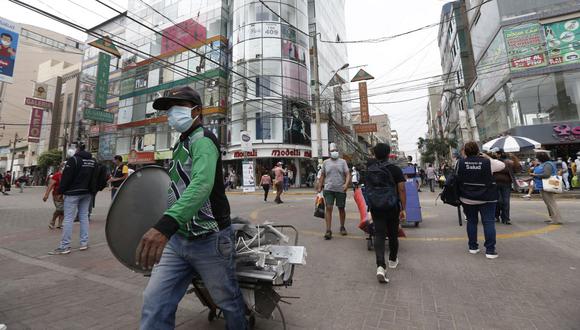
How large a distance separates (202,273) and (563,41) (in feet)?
84.5

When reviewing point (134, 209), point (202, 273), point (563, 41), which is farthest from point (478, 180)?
point (563, 41)

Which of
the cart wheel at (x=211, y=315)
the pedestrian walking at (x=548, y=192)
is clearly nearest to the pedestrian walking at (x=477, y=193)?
the pedestrian walking at (x=548, y=192)

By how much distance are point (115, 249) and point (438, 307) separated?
2.80 m

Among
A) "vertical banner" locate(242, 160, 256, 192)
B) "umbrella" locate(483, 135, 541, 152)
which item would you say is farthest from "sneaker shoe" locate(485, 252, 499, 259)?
"vertical banner" locate(242, 160, 256, 192)

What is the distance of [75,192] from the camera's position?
472 cm

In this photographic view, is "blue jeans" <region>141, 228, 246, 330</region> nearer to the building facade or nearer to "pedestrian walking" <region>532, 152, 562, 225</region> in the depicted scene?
"pedestrian walking" <region>532, 152, 562, 225</region>

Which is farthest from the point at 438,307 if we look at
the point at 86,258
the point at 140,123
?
the point at 140,123

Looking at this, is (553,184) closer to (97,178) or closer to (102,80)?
(97,178)

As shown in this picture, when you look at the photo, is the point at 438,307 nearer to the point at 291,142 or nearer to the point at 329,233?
the point at 329,233

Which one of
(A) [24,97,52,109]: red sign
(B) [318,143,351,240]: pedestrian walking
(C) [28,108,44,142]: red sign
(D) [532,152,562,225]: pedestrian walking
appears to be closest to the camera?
(B) [318,143,351,240]: pedestrian walking

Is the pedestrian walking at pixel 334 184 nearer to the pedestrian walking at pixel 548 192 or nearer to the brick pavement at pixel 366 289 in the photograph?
the brick pavement at pixel 366 289

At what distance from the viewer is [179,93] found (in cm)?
179

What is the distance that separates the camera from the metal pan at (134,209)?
183 centimetres

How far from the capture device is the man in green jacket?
143 cm
